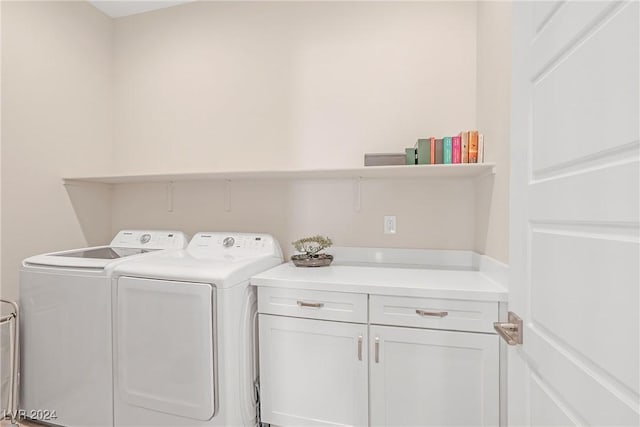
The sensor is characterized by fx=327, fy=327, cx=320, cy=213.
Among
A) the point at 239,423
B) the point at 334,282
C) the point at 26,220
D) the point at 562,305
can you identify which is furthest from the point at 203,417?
the point at 26,220

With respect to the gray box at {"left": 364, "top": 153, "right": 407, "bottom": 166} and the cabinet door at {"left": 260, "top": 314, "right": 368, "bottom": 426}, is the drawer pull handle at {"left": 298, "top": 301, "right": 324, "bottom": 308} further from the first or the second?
the gray box at {"left": 364, "top": 153, "right": 407, "bottom": 166}

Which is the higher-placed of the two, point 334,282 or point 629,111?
point 629,111

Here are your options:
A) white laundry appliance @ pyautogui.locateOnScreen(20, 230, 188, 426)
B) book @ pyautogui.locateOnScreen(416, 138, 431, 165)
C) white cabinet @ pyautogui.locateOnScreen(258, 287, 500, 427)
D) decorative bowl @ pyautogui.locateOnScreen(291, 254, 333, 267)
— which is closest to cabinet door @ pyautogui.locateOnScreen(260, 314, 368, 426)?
white cabinet @ pyautogui.locateOnScreen(258, 287, 500, 427)

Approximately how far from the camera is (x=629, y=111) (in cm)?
48

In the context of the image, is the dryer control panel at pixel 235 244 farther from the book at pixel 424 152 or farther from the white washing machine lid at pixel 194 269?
the book at pixel 424 152

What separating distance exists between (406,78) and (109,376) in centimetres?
238

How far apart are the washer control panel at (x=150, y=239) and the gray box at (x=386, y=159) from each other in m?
1.41

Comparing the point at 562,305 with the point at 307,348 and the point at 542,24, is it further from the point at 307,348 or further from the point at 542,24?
the point at 307,348

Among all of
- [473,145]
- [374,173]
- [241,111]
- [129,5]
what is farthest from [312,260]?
[129,5]

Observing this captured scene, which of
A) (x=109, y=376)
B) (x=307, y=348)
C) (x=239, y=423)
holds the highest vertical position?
(x=307, y=348)

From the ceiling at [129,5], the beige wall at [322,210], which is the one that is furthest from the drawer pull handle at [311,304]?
the ceiling at [129,5]

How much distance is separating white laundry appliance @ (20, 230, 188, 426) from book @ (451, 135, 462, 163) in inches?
A: 74.0

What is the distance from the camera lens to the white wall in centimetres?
204

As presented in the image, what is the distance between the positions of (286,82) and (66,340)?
2.01 meters
